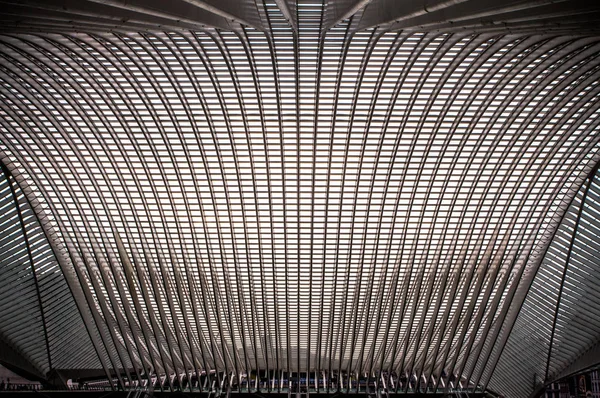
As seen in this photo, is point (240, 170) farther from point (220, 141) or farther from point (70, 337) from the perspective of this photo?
point (70, 337)

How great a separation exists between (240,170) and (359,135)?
19.5ft

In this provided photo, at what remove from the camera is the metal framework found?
2288 centimetres

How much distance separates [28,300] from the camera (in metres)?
35.5

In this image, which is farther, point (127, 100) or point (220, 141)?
point (220, 141)

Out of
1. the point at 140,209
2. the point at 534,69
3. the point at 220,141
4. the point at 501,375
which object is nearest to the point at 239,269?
the point at 140,209

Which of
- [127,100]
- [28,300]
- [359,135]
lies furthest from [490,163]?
[28,300]

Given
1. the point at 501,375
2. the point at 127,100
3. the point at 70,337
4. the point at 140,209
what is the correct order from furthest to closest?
the point at 501,375 < the point at 70,337 < the point at 140,209 < the point at 127,100

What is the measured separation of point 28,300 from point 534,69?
98.5 ft

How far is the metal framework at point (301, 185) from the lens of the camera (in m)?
22.9

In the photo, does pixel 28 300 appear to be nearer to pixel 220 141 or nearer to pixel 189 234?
pixel 189 234

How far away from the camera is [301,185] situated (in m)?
29.6

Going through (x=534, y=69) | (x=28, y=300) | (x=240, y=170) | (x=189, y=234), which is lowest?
(x=28, y=300)

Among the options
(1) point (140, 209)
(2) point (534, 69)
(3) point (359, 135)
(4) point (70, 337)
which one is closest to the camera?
(2) point (534, 69)

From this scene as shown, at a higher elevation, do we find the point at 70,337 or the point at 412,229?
the point at 412,229
